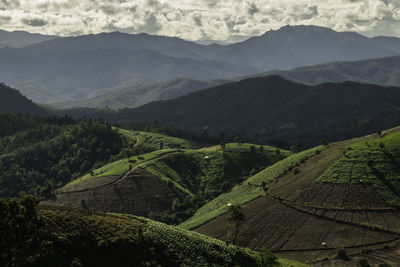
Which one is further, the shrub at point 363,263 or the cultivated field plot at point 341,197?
the cultivated field plot at point 341,197

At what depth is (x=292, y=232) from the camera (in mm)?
153125

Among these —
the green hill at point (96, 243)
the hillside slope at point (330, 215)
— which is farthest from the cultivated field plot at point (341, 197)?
the green hill at point (96, 243)

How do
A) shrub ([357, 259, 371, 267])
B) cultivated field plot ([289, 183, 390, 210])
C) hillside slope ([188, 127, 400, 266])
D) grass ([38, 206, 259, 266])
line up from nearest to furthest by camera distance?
grass ([38, 206, 259, 266]) → shrub ([357, 259, 371, 267]) → hillside slope ([188, 127, 400, 266]) → cultivated field plot ([289, 183, 390, 210])

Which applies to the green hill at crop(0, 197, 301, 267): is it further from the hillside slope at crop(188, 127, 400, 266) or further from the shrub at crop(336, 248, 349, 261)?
the hillside slope at crop(188, 127, 400, 266)

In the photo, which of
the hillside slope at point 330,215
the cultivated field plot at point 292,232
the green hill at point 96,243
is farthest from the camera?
the cultivated field plot at point 292,232

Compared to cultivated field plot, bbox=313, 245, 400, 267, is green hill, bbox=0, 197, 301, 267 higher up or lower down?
higher up

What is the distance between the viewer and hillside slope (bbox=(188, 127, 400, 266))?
137375mm

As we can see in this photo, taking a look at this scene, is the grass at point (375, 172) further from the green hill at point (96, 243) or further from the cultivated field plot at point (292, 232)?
the green hill at point (96, 243)

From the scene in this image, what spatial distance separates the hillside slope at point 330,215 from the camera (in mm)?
137375

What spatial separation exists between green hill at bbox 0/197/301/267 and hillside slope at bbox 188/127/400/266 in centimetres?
4769

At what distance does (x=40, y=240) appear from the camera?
74438mm

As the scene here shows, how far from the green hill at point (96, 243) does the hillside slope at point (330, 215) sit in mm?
47689

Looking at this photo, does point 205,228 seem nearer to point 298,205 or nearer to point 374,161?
point 298,205

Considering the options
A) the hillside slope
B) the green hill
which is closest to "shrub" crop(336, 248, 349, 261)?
the hillside slope
